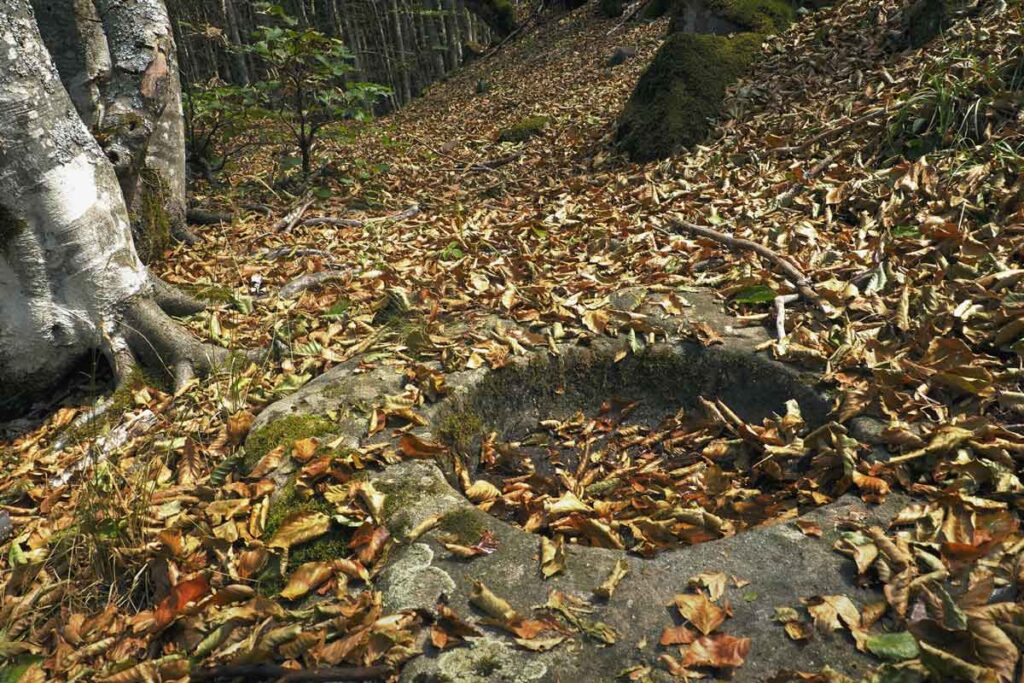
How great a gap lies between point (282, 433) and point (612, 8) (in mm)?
14303

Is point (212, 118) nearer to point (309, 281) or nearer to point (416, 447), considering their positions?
point (309, 281)

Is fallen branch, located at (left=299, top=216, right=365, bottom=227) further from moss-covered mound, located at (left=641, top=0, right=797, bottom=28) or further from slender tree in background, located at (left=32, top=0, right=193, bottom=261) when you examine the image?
moss-covered mound, located at (left=641, top=0, right=797, bottom=28)

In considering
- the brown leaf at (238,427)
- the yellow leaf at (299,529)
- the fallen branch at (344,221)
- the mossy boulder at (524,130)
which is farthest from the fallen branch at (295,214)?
the yellow leaf at (299,529)

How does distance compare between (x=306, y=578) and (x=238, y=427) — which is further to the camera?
(x=238, y=427)

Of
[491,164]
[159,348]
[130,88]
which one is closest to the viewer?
[159,348]

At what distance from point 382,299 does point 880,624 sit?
280 cm

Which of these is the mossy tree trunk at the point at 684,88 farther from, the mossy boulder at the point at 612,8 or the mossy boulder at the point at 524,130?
the mossy boulder at the point at 612,8

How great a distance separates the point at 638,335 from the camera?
317 centimetres

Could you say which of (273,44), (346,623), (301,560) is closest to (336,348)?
(301,560)

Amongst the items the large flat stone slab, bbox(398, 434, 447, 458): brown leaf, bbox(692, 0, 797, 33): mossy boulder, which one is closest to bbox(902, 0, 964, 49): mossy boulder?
bbox(692, 0, 797, 33): mossy boulder

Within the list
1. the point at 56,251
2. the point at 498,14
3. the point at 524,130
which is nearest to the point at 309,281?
the point at 56,251

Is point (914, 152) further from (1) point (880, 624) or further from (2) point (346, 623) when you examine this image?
(2) point (346, 623)

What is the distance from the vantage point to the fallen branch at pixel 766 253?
10.4ft

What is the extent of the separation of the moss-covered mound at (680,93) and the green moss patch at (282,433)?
4.42 meters
